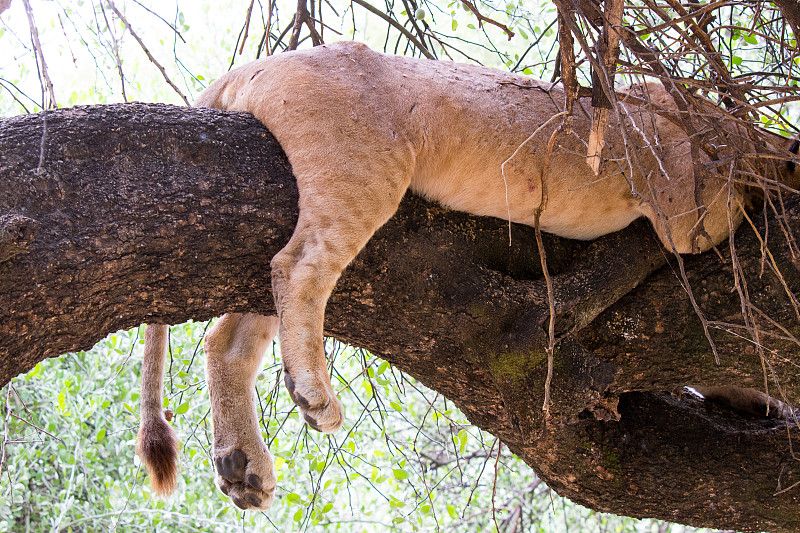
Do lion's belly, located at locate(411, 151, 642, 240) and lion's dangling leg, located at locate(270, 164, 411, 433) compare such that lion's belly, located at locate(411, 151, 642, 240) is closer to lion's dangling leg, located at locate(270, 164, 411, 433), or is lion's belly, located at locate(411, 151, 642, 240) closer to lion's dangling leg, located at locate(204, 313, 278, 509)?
lion's dangling leg, located at locate(270, 164, 411, 433)

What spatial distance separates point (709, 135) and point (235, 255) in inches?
68.2

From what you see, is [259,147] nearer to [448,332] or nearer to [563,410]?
[448,332]

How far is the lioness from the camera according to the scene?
6.79ft

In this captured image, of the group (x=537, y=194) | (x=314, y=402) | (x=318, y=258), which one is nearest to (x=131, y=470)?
(x=314, y=402)

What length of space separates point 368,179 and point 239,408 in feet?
3.60

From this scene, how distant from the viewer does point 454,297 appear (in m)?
2.15

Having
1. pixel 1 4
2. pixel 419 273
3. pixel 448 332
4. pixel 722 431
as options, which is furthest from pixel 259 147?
pixel 722 431

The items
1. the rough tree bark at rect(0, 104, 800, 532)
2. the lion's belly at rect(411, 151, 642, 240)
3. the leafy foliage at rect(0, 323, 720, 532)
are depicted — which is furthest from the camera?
the leafy foliage at rect(0, 323, 720, 532)

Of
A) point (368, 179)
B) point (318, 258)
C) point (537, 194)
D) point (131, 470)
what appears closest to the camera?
point (318, 258)

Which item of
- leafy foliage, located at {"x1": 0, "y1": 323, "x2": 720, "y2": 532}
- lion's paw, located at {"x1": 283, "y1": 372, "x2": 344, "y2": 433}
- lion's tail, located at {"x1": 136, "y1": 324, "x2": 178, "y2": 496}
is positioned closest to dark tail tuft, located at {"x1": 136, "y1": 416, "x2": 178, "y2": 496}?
lion's tail, located at {"x1": 136, "y1": 324, "x2": 178, "y2": 496}

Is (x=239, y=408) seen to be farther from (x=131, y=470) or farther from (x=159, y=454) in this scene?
(x=131, y=470)

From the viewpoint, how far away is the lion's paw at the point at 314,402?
210 cm

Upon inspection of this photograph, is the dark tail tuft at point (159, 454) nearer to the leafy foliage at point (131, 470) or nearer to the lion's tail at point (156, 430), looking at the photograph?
the lion's tail at point (156, 430)

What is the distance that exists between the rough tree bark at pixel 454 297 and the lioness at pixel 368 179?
0.08 metres
